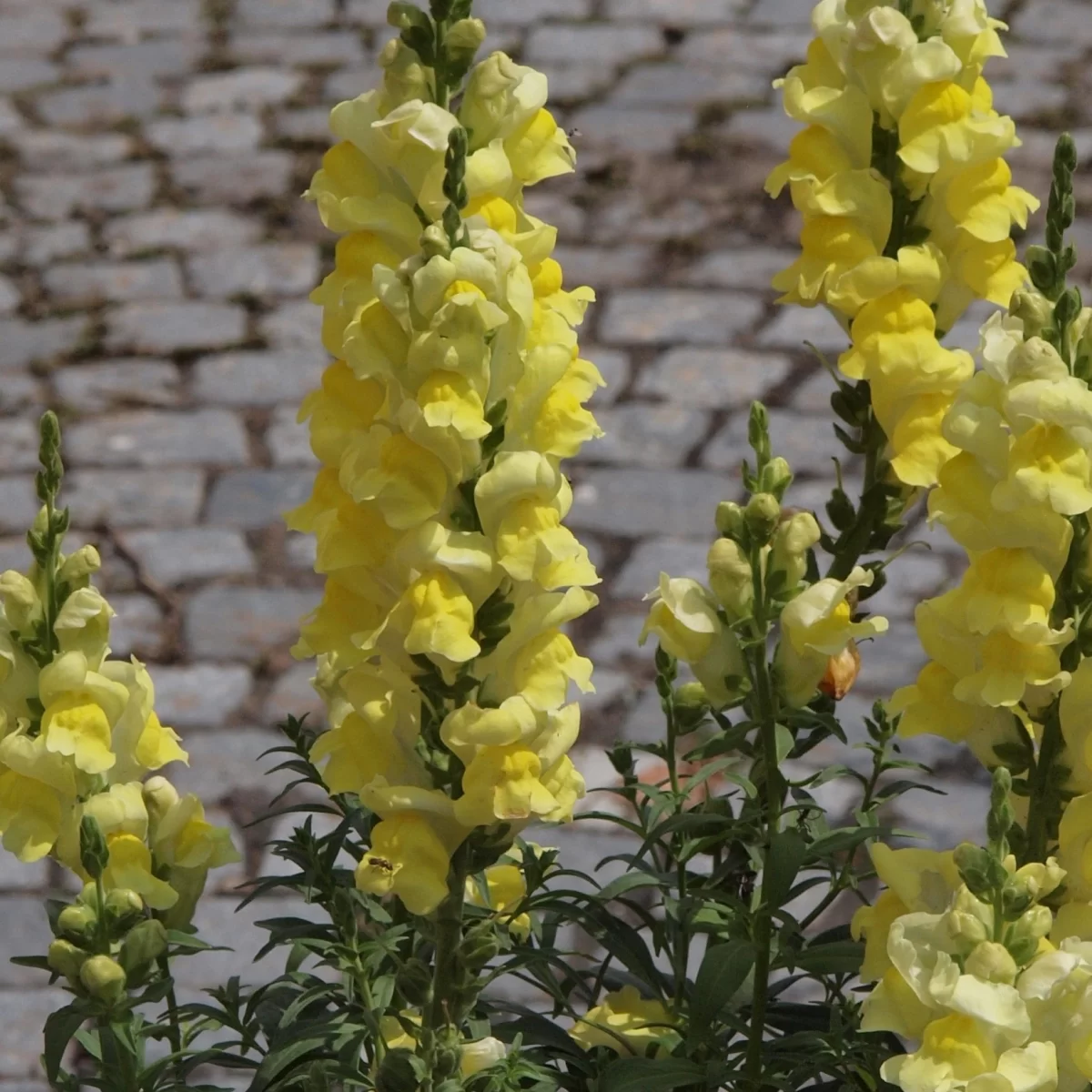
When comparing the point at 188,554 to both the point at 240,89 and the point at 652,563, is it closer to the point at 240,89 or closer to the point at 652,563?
the point at 652,563

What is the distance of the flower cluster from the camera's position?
1547mm

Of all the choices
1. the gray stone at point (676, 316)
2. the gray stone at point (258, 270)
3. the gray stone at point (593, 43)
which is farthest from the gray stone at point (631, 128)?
the gray stone at point (258, 270)

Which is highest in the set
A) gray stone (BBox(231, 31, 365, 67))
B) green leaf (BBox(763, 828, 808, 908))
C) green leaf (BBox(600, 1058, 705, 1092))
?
green leaf (BBox(763, 828, 808, 908))

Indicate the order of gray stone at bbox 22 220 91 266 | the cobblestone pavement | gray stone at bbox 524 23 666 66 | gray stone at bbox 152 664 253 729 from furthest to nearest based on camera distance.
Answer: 1. gray stone at bbox 524 23 666 66
2. gray stone at bbox 22 220 91 266
3. the cobblestone pavement
4. gray stone at bbox 152 664 253 729

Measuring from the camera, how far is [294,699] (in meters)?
3.46

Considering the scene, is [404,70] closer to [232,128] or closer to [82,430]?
[82,430]

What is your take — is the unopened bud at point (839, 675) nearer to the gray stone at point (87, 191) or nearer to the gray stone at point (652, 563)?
the gray stone at point (652, 563)

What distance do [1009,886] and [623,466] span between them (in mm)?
2841

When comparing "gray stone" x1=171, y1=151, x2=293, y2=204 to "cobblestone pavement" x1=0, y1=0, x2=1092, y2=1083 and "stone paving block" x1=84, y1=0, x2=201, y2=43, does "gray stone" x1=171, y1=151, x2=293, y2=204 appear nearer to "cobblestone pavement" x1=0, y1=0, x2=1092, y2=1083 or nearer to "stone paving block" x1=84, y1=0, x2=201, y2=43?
"cobblestone pavement" x1=0, y1=0, x2=1092, y2=1083

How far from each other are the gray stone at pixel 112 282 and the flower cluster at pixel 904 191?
3.07 meters

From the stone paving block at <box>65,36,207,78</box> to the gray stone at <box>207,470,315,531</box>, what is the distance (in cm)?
182

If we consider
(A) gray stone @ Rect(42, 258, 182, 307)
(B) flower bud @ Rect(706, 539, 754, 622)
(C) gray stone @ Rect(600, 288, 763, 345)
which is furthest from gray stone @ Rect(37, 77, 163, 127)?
(B) flower bud @ Rect(706, 539, 754, 622)

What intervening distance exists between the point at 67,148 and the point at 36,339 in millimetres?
858

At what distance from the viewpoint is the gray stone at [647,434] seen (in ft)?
13.0
